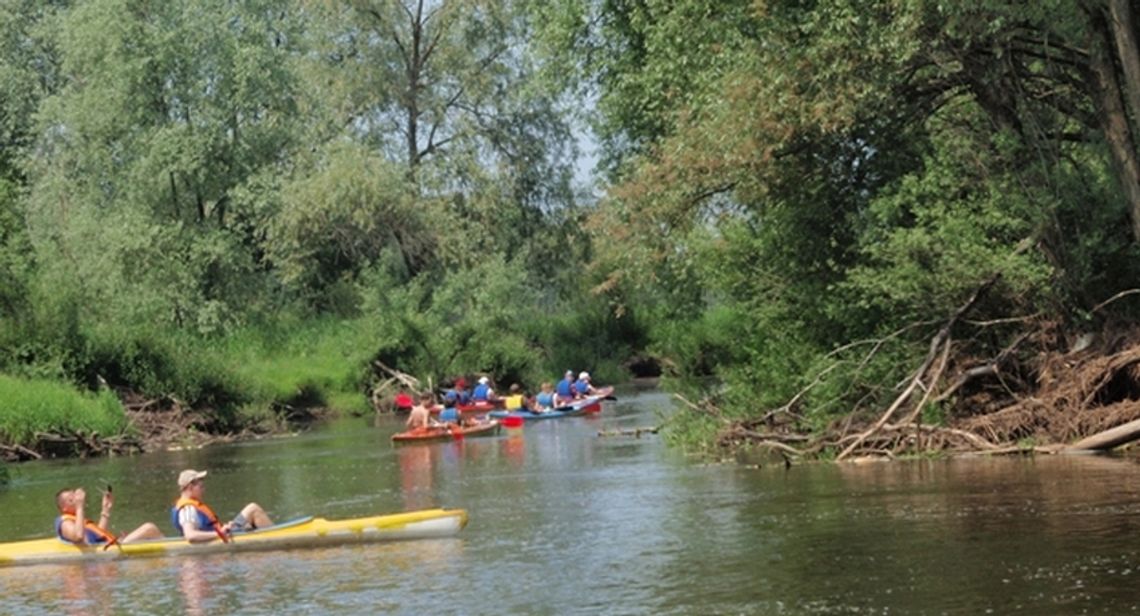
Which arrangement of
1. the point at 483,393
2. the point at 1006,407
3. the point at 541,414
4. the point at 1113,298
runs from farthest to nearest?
1. the point at 483,393
2. the point at 541,414
3. the point at 1006,407
4. the point at 1113,298

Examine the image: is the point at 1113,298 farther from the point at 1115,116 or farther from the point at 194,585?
the point at 194,585

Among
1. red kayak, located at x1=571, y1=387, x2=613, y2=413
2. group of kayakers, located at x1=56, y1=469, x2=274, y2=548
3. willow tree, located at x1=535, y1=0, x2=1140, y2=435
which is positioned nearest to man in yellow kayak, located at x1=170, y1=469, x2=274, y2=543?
group of kayakers, located at x1=56, y1=469, x2=274, y2=548

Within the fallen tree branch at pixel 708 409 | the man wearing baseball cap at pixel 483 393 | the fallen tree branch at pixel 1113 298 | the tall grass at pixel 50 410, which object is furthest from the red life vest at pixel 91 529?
the man wearing baseball cap at pixel 483 393

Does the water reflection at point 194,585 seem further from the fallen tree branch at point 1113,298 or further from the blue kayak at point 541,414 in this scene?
the blue kayak at point 541,414

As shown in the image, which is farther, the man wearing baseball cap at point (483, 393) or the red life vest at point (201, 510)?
the man wearing baseball cap at point (483, 393)

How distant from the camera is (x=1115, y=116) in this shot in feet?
78.3

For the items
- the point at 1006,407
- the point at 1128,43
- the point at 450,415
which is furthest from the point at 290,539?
the point at 450,415

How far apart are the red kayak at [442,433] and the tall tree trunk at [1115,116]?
54.6 feet

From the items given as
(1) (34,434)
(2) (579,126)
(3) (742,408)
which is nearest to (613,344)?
(2) (579,126)

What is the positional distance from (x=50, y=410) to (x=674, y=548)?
2029cm

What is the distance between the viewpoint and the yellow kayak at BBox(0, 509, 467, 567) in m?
20.1

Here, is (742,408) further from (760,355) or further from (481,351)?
(481,351)

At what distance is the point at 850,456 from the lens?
24.9 metres

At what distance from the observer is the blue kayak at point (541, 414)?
4234cm
